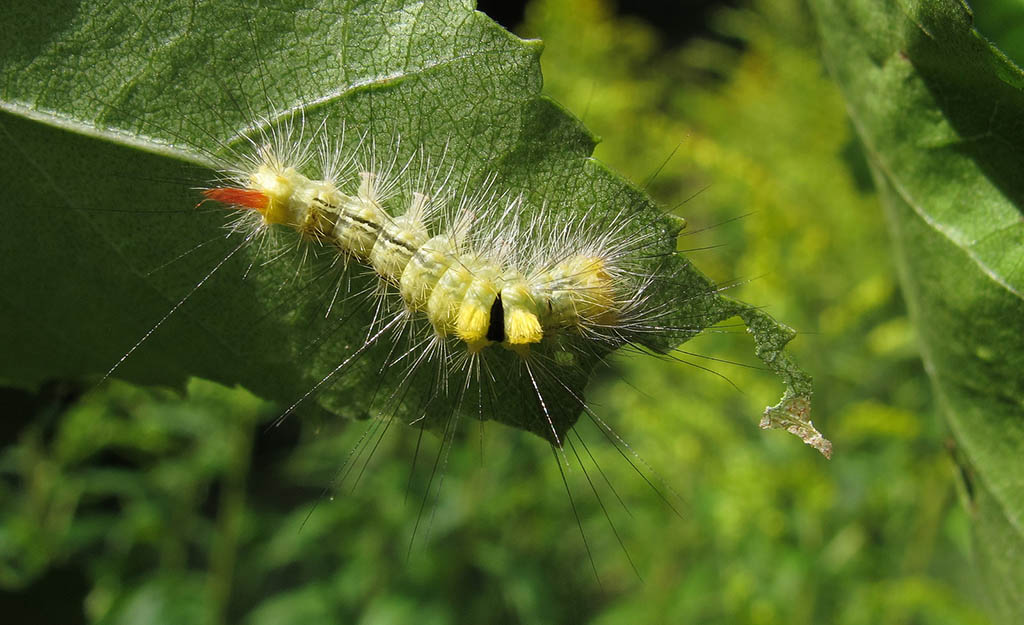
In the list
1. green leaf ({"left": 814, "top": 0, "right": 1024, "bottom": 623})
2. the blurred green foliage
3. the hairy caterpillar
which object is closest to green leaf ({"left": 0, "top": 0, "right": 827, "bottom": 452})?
the hairy caterpillar

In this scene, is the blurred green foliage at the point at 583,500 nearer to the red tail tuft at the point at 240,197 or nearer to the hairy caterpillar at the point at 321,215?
the hairy caterpillar at the point at 321,215

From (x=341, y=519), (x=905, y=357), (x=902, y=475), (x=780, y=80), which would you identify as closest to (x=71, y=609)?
(x=341, y=519)

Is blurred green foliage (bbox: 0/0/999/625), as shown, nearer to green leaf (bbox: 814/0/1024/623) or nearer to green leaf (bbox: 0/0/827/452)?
green leaf (bbox: 814/0/1024/623)

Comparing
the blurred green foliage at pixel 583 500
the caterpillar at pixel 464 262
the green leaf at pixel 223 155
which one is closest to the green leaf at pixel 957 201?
the green leaf at pixel 223 155

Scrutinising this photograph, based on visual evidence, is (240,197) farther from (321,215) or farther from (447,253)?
(447,253)

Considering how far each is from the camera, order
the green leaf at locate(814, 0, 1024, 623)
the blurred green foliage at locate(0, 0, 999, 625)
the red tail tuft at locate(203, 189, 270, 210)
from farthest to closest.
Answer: the blurred green foliage at locate(0, 0, 999, 625) → the red tail tuft at locate(203, 189, 270, 210) → the green leaf at locate(814, 0, 1024, 623)

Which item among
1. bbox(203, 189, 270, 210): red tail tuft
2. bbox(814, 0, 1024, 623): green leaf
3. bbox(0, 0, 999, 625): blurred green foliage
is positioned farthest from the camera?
bbox(0, 0, 999, 625): blurred green foliage
